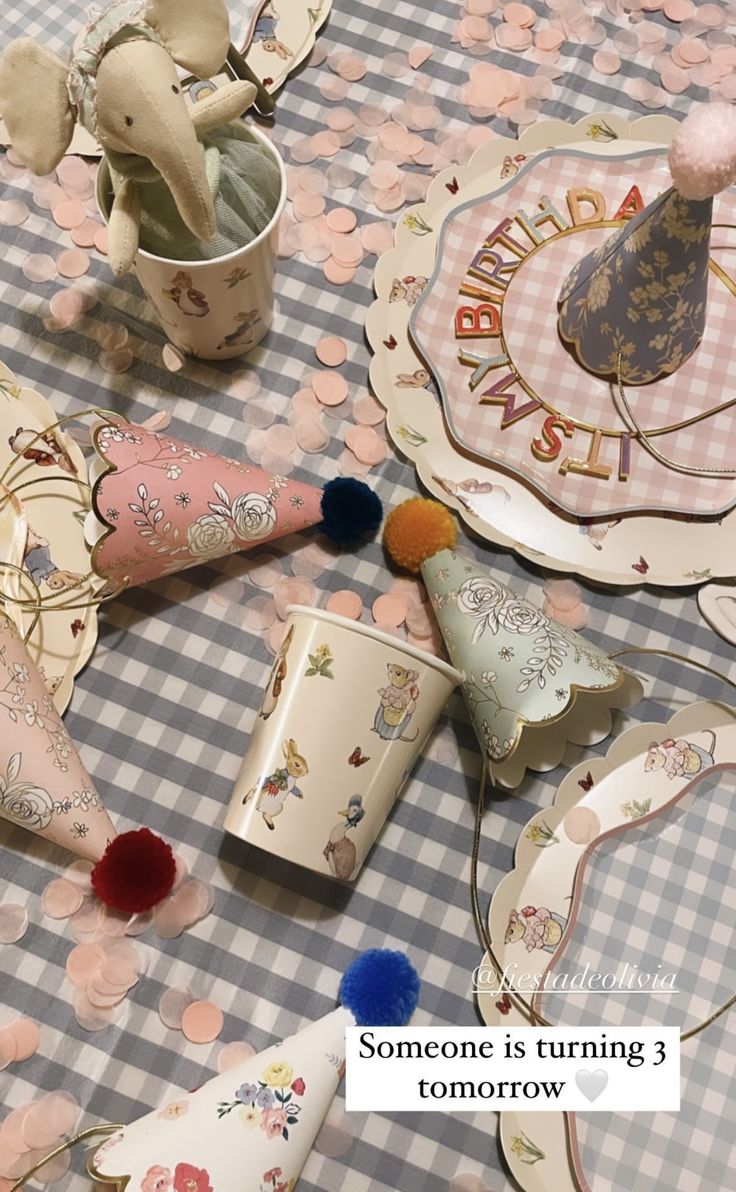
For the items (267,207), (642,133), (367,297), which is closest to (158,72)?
(267,207)

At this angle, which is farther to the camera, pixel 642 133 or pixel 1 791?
pixel 642 133

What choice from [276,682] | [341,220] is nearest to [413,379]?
[341,220]

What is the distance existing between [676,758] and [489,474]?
0.23 metres

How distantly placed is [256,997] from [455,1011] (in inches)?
4.9

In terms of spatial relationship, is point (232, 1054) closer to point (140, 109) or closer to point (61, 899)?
point (61, 899)

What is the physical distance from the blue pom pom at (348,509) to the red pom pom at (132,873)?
23cm

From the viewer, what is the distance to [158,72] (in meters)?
Answer: 0.50

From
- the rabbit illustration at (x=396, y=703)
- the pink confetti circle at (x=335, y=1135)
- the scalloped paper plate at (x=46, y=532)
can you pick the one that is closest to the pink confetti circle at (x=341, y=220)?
the scalloped paper plate at (x=46, y=532)

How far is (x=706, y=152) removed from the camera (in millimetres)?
521

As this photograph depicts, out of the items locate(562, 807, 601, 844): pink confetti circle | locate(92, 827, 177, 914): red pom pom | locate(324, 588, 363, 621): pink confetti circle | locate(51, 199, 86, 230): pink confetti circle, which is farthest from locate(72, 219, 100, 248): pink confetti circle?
locate(562, 807, 601, 844): pink confetti circle

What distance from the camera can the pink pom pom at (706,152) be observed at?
521 millimetres

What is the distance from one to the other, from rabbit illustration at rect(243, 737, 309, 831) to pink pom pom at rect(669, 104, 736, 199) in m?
0.38

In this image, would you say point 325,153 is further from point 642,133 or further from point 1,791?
point 1,791

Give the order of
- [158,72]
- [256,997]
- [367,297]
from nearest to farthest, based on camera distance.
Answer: [158,72], [256,997], [367,297]
